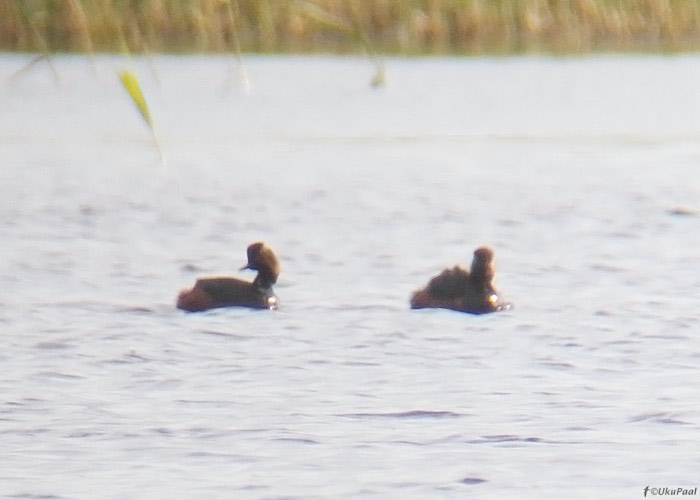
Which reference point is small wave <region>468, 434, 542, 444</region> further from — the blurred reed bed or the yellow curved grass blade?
the blurred reed bed

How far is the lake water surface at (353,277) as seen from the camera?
3.85 m

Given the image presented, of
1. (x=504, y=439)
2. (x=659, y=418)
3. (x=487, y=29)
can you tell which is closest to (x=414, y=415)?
(x=504, y=439)

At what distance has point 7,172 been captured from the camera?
845 cm

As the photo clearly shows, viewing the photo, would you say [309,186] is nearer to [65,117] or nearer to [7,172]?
[7,172]

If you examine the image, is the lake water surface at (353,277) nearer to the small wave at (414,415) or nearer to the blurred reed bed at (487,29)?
the small wave at (414,415)

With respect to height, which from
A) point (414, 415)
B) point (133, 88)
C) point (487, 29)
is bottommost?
point (487, 29)

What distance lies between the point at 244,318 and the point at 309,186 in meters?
2.60

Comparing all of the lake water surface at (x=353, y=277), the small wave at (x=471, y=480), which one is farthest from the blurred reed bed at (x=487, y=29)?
the small wave at (x=471, y=480)

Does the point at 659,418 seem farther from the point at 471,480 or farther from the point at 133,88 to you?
the point at 133,88

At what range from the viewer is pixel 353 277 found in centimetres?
624

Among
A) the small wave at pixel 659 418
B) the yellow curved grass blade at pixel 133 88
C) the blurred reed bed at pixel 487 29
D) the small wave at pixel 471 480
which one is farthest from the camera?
the blurred reed bed at pixel 487 29

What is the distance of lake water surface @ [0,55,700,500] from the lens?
152 inches

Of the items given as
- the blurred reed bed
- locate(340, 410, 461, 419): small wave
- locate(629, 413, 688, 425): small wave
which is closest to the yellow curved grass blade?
locate(340, 410, 461, 419): small wave

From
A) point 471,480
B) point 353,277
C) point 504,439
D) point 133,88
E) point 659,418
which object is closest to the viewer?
point 133,88
